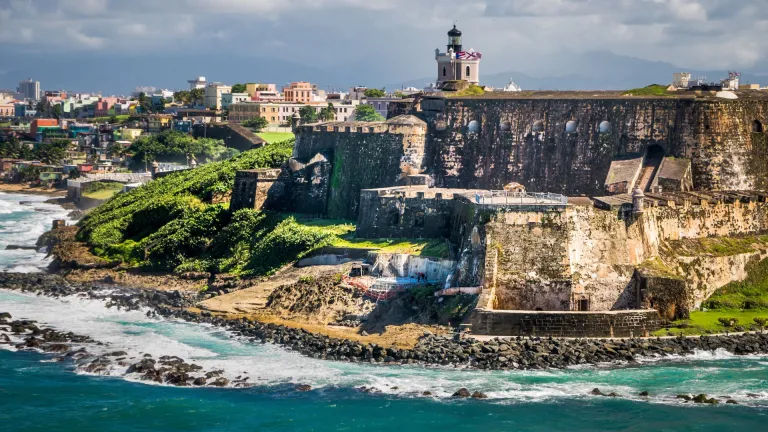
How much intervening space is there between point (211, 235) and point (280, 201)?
3.78 m

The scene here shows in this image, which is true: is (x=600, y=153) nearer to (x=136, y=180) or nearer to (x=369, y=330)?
(x=369, y=330)

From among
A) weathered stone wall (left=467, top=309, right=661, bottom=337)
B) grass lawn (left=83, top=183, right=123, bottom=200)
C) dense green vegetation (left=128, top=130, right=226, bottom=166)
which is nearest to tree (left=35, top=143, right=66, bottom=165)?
dense green vegetation (left=128, top=130, right=226, bottom=166)

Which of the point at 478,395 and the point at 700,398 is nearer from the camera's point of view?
the point at 700,398

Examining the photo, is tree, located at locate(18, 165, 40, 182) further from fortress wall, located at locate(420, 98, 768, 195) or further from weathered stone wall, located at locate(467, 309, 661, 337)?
weathered stone wall, located at locate(467, 309, 661, 337)

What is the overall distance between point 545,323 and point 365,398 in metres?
7.50

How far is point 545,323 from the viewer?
39.3m

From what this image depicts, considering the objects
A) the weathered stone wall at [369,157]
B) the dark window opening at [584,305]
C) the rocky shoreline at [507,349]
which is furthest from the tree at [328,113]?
the dark window opening at [584,305]

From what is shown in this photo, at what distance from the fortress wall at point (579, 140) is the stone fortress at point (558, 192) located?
0.06m

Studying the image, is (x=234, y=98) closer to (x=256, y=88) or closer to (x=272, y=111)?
(x=256, y=88)

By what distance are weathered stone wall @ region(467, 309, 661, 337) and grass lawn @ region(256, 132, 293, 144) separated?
52.5 meters

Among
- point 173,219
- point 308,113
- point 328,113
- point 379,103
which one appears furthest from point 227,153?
point 173,219

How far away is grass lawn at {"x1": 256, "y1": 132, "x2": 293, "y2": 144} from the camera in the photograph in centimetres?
9109

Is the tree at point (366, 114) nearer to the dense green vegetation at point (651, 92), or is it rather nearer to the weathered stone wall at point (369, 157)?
the weathered stone wall at point (369, 157)

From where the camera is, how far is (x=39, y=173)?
99.2 meters
